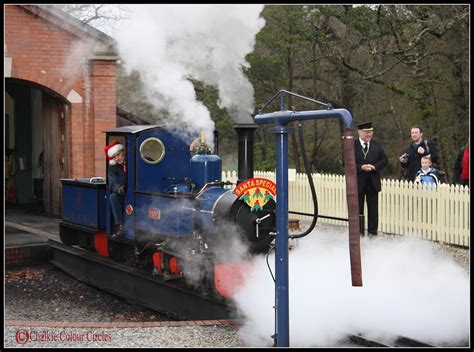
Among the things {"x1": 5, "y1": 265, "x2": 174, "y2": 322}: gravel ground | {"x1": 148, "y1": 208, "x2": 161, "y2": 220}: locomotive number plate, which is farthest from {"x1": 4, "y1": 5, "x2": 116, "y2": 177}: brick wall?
{"x1": 148, "y1": 208, "x2": 161, "y2": 220}: locomotive number plate

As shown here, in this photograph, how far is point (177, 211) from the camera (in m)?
7.84

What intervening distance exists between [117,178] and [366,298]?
406 cm

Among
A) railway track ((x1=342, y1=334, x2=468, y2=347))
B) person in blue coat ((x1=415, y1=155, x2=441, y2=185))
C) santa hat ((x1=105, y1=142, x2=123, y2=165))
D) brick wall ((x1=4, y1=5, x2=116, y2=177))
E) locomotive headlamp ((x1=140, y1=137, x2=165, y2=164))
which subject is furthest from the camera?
brick wall ((x1=4, y1=5, x2=116, y2=177))

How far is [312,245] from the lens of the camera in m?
7.56

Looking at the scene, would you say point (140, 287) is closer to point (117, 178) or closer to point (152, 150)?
point (117, 178)

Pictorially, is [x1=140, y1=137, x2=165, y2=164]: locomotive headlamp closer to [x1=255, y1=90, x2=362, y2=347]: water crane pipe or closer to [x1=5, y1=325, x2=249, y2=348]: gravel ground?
[x1=5, y1=325, x2=249, y2=348]: gravel ground

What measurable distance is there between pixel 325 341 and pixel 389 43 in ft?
48.5

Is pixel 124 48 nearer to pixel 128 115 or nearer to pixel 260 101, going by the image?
pixel 128 115

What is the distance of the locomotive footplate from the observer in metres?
7.21

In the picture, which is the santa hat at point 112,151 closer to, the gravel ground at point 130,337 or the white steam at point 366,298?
the white steam at point 366,298

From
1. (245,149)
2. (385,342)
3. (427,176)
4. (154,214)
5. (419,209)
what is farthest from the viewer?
(419,209)

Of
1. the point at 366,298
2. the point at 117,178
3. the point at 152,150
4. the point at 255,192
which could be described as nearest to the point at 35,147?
the point at 117,178

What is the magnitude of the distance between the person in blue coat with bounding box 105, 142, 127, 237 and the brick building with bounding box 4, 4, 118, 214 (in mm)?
3656

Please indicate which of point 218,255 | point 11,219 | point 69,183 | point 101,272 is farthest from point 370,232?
point 11,219
